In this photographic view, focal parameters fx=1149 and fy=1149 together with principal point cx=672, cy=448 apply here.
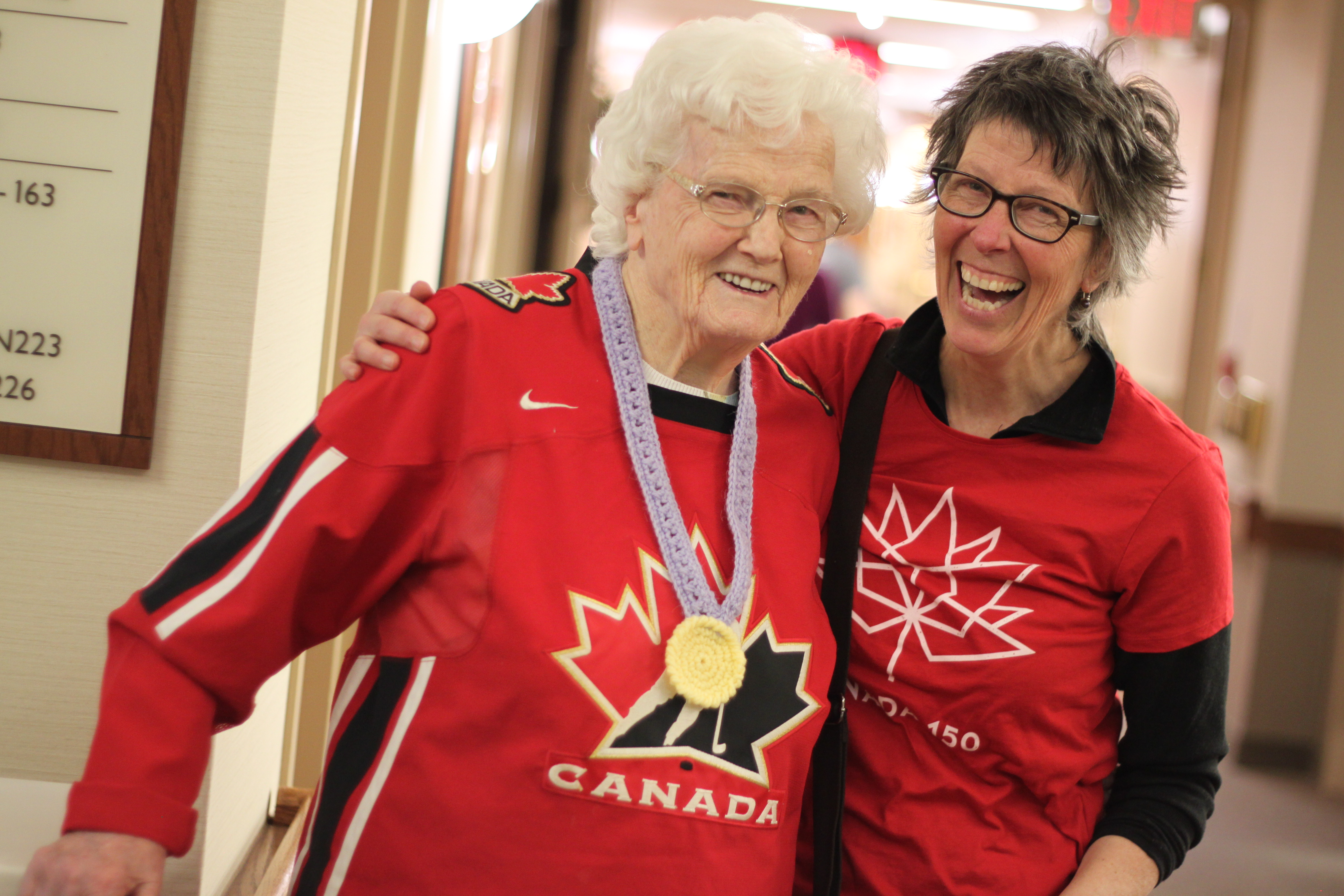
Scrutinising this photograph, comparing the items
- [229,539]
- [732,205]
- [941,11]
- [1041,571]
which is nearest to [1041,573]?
[1041,571]

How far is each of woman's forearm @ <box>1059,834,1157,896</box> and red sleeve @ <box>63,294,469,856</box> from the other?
3.14 ft

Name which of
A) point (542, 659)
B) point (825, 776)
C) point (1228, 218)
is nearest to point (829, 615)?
point (825, 776)

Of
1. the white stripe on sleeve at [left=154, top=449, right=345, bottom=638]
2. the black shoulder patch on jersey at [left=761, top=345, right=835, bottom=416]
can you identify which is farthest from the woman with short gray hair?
the white stripe on sleeve at [left=154, top=449, right=345, bottom=638]

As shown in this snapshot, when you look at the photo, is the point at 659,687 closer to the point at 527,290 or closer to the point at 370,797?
the point at 370,797

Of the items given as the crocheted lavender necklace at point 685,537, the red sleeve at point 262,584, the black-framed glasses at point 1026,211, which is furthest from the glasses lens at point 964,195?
the red sleeve at point 262,584

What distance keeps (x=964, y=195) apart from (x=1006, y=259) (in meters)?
0.11

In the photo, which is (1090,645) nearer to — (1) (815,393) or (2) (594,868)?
(1) (815,393)

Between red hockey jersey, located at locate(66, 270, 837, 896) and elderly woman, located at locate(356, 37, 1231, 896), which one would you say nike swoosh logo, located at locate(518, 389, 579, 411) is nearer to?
red hockey jersey, located at locate(66, 270, 837, 896)

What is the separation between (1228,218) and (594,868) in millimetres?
5295

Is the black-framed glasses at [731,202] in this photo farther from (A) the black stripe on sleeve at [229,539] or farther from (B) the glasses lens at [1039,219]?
(A) the black stripe on sleeve at [229,539]

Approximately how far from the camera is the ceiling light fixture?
8.35 metres

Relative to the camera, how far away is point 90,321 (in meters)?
1.39

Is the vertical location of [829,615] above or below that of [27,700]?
above

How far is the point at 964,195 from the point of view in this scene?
5.06 ft
